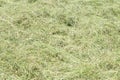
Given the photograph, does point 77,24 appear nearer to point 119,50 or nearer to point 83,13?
point 83,13

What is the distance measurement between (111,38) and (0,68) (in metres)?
1.85

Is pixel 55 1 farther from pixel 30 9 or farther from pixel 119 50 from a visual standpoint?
pixel 119 50

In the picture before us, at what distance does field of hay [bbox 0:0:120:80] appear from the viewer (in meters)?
3.71

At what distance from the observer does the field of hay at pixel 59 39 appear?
146 inches

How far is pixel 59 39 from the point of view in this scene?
4.47 m

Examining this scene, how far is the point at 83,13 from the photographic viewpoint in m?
5.43

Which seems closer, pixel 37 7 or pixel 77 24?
pixel 77 24

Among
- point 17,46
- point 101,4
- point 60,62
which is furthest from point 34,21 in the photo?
point 101,4

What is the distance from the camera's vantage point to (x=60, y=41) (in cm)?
443

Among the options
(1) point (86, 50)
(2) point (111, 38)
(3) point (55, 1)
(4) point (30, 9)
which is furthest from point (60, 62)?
(3) point (55, 1)

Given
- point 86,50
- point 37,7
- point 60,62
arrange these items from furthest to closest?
point 37,7 < point 86,50 < point 60,62

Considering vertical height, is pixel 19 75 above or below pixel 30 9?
below

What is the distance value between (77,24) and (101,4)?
1.08 metres

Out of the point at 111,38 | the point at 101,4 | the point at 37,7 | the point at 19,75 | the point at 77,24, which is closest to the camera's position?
the point at 19,75
